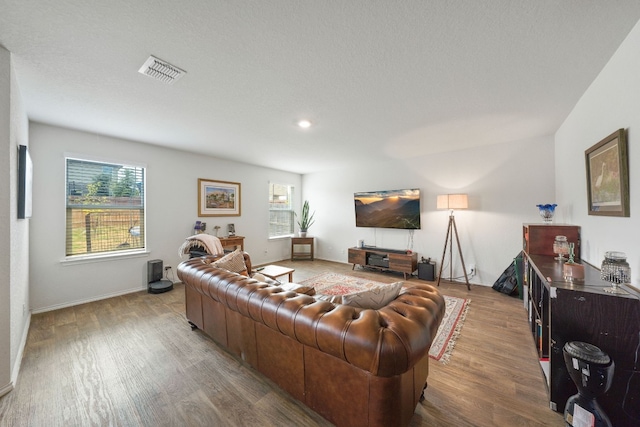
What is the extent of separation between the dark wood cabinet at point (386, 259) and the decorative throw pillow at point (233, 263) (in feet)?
9.41

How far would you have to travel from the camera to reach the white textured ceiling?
140cm

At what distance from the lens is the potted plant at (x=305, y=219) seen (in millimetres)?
6605

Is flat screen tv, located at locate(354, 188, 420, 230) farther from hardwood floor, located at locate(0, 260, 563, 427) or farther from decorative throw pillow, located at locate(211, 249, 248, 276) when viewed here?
decorative throw pillow, located at locate(211, 249, 248, 276)

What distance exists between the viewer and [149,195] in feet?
13.5

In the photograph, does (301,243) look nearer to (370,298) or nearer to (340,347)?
(370,298)

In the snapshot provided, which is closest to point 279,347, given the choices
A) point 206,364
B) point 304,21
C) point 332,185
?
point 206,364

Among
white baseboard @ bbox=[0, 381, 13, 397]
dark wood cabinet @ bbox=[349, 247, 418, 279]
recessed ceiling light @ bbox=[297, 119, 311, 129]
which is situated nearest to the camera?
white baseboard @ bbox=[0, 381, 13, 397]

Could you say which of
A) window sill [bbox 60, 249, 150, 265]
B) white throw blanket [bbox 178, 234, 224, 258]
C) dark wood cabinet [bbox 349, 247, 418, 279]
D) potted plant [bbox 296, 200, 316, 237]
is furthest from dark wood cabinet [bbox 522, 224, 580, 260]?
window sill [bbox 60, 249, 150, 265]

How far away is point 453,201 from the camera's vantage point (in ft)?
13.6

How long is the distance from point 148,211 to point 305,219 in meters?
3.65

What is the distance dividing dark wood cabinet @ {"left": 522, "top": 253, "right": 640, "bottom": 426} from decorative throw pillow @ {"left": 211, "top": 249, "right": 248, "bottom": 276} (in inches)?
114

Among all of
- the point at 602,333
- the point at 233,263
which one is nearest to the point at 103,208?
the point at 233,263

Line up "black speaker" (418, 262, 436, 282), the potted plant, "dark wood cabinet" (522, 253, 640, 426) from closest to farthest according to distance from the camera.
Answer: "dark wood cabinet" (522, 253, 640, 426)
"black speaker" (418, 262, 436, 282)
the potted plant

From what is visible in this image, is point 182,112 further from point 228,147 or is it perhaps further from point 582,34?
point 582,34
